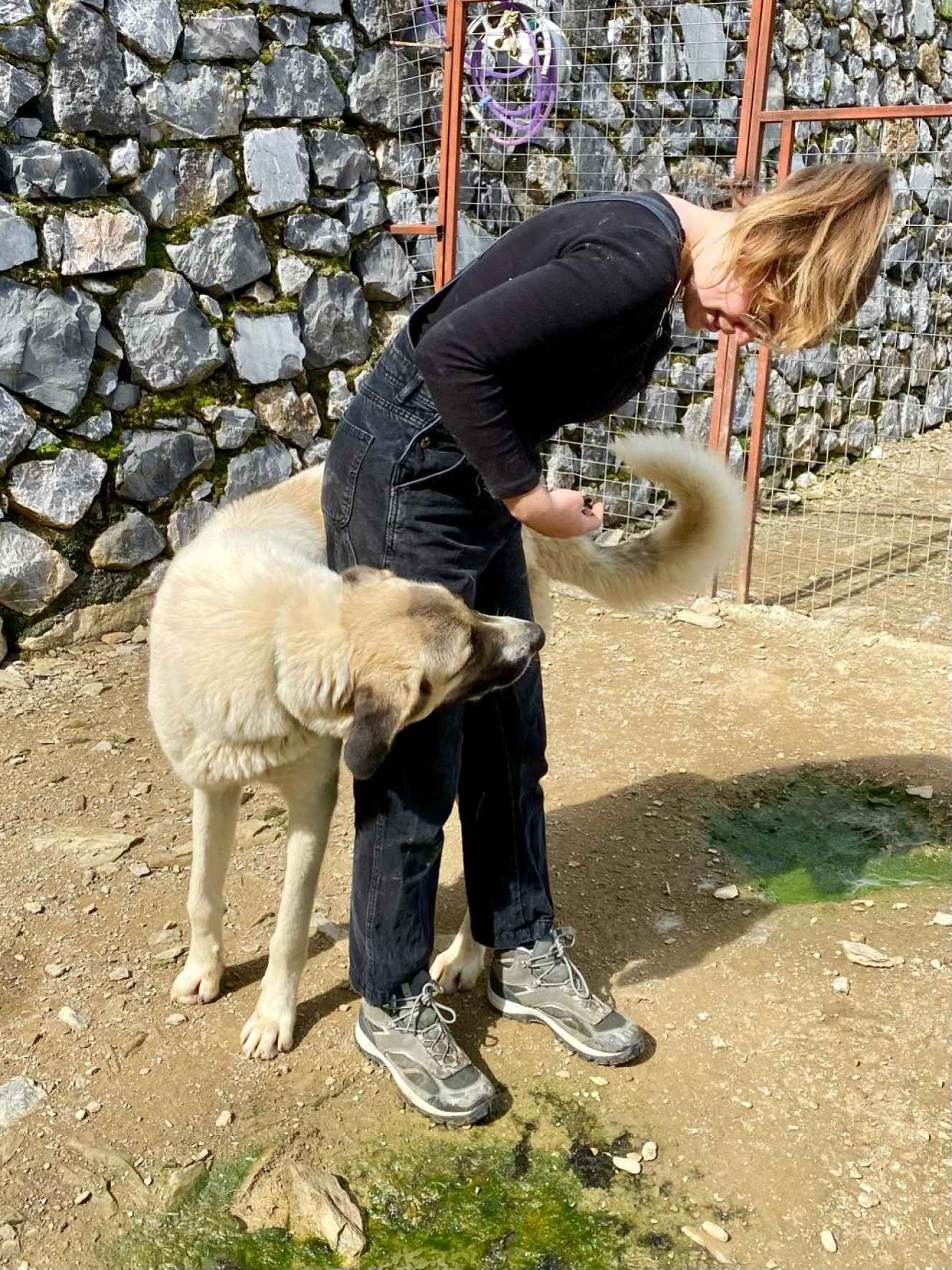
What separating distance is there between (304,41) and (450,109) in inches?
33.8

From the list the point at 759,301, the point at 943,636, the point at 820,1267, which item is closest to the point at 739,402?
the point at 943,636

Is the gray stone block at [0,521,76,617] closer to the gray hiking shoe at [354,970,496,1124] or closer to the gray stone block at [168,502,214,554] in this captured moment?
the gray stone block at [168,502,214,554]

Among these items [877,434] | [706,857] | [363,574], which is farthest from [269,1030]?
[877,434]

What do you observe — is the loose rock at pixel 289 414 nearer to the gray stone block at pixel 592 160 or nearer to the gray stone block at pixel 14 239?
the gray stone block at pixel 14 239

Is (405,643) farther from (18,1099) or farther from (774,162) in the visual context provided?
(774,162)

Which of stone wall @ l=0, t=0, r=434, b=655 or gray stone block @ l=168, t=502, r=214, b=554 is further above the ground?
stone wall @ l=0, t=0, r=434, b=655

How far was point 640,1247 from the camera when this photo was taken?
215 cm

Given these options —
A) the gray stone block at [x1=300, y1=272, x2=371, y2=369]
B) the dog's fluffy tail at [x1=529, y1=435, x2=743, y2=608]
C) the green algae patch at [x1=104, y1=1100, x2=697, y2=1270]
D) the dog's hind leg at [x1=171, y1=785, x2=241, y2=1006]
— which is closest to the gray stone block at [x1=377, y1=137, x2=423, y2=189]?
the gray stone block at [x1=300, y1=272, x2=371, y2=369]

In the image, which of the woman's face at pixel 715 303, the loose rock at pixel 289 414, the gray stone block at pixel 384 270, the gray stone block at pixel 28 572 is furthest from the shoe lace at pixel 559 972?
the gray stone block at pixel 384 270

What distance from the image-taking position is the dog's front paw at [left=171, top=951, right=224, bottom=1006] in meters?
2.86

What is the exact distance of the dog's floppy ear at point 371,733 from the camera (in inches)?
87.4

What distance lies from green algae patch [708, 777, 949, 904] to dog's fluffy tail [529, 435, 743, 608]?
96 centimetres

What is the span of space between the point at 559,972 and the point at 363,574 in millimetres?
1187

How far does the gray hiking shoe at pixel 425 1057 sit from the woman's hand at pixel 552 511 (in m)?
1.15
